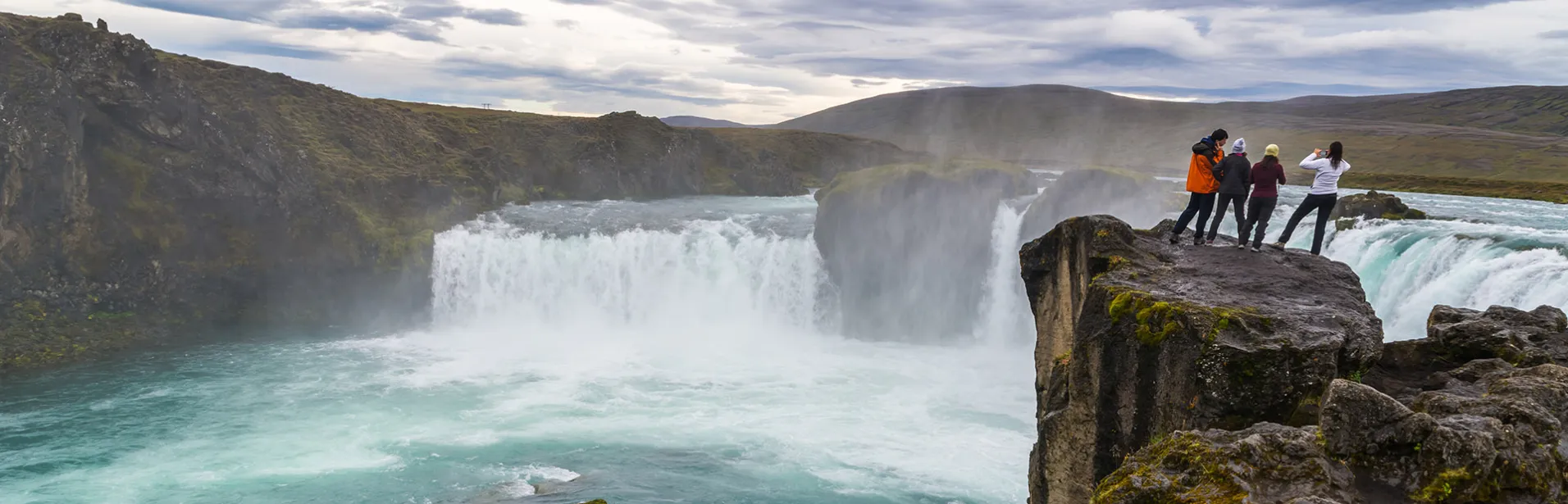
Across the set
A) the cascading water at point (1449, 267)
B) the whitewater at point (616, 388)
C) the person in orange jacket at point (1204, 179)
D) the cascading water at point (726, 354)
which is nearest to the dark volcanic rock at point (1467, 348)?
the person in orange jacket at point (1204, 179)

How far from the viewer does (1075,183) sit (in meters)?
44.4

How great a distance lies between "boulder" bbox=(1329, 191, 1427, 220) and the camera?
34.1 m

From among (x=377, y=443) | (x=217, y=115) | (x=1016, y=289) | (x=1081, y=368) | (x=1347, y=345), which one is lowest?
(x=377, y=443)

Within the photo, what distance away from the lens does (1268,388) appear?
9.95 metres

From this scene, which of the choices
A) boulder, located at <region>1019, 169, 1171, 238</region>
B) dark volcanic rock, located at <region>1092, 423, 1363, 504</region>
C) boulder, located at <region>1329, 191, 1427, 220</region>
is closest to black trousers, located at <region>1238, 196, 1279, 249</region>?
dark volcanic rock, located at <region>1092, 423, 1363, 504</region>

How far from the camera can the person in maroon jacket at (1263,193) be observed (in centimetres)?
1555

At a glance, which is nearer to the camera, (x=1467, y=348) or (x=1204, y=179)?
(x=1467, y=348)

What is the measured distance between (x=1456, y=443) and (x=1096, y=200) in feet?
126

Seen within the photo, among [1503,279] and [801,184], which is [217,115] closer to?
[1503,279]

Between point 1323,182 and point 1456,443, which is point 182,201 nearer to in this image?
point 1323,182

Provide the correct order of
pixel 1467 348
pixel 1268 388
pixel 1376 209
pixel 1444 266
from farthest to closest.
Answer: pixel 1376 209 < pixel 1444 266 < pixel 1467 348 < pixel 1268 388

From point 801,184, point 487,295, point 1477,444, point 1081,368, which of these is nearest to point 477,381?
point 487,295

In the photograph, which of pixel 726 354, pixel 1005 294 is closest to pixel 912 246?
pixel 1005 294

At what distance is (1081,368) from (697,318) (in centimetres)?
3248
